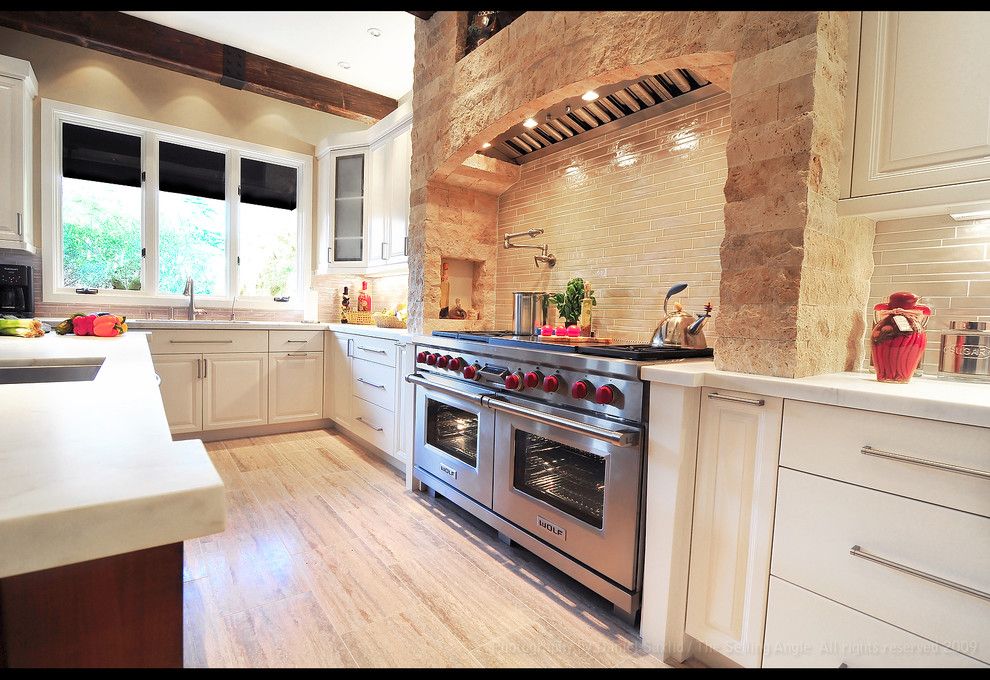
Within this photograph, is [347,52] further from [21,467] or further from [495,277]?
[21,467]

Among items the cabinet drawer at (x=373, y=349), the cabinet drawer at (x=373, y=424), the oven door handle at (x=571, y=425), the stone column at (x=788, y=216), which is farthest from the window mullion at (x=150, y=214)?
the stone column at (x=788, y=216)

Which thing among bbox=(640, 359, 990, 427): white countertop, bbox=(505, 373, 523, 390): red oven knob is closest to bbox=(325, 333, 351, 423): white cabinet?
bbox=(505, 373, 523, 390): red oven knob

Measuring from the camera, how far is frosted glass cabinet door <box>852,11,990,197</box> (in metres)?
1.25

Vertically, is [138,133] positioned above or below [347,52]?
below

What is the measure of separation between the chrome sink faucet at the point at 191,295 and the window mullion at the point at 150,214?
0.23 metres

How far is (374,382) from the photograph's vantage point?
3395 mm

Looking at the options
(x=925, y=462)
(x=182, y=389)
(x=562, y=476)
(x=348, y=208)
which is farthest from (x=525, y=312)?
(x=182, y=389)

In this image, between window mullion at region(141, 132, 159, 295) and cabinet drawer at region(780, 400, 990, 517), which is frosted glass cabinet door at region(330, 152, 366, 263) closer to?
window mullion at region(141, 132, 159, 295)

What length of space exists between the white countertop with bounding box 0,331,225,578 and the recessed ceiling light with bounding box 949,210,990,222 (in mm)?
1989

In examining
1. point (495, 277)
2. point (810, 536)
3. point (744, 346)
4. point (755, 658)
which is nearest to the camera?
point (810, 536)

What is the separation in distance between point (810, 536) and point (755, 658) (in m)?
0.40

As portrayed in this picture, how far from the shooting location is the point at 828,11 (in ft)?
4.47

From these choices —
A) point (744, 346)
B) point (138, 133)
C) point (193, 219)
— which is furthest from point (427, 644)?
point (138, 133)

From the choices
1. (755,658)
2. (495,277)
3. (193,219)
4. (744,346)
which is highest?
(193,219)
